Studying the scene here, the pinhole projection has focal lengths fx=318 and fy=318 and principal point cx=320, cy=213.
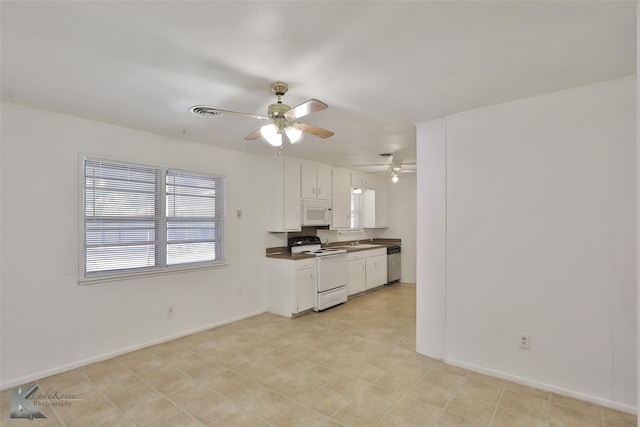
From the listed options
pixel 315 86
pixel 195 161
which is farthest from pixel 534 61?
pixel 195 161

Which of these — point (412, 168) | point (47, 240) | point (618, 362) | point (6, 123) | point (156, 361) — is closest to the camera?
point (618, 362)

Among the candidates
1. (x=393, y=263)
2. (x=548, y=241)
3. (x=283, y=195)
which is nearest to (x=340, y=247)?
(x=393, y=263)

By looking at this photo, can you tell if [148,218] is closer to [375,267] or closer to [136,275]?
[136,275]

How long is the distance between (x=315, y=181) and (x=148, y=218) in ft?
8.83

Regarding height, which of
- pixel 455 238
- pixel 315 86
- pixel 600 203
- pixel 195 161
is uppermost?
pixel 315 86

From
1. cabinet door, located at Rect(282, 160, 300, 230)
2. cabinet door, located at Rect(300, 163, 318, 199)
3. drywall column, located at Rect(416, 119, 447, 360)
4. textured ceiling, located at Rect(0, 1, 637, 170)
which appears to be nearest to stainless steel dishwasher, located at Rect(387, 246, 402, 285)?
cabinet door, located at Rect(300, 163, 318, 199)

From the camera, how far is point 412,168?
6.16 meters

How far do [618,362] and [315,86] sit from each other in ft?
9.88

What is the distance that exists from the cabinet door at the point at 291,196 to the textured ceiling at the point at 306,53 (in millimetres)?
2019

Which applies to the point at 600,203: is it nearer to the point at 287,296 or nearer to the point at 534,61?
the point at 534,61

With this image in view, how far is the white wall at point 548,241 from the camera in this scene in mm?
2336

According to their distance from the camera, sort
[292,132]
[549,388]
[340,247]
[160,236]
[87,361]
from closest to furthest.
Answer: [292,132] < [549,388] < [87,361] < [160,236] < [340,247]

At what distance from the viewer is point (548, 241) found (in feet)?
8.58

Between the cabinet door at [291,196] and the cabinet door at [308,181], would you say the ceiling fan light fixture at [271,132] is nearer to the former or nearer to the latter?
the cabinet door at [291,196]
